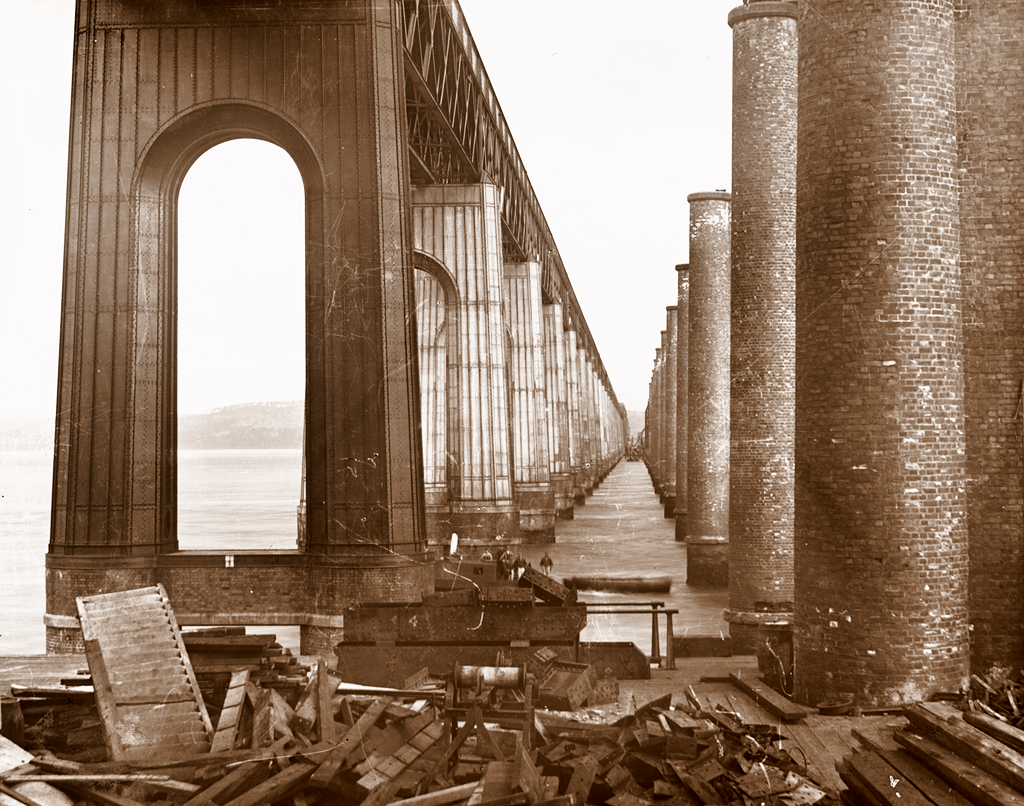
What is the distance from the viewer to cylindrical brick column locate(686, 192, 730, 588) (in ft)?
69.6

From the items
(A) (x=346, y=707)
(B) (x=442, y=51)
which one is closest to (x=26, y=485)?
(B) (x=442, y=51)

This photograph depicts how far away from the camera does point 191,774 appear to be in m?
6.52

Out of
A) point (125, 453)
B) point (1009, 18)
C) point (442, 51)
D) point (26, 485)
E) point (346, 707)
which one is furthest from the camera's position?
point (26, 485)

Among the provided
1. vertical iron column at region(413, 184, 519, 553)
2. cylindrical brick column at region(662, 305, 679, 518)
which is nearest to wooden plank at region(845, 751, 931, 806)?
vertical iron column at region(413, 184, 519, 553)

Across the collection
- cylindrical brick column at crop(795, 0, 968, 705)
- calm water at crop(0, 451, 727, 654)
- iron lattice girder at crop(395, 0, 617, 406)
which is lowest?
calm water at crop(0, 451, 727, 654)

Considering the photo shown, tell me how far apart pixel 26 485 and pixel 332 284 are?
47.8 metres

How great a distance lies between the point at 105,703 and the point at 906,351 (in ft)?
22.4

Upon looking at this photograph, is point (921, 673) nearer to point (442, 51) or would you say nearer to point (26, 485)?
point (442, 51)

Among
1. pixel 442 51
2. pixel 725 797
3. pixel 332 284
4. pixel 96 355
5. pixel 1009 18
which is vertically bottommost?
pixel 725 797

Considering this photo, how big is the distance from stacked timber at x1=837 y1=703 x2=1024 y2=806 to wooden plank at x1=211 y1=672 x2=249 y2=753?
417 cm

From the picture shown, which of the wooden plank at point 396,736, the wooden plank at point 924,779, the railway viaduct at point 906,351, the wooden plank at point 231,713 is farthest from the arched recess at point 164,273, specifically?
the wooden plank at point 924,779

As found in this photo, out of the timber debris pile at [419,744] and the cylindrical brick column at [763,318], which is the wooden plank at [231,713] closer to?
the timber debris pile at [419,744]

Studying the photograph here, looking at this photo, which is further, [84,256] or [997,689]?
[84,256]

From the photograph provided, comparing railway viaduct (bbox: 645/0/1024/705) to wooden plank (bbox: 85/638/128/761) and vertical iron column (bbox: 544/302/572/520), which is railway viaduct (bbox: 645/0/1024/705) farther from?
vertical iron column (bbox: 544/302/572/520)
